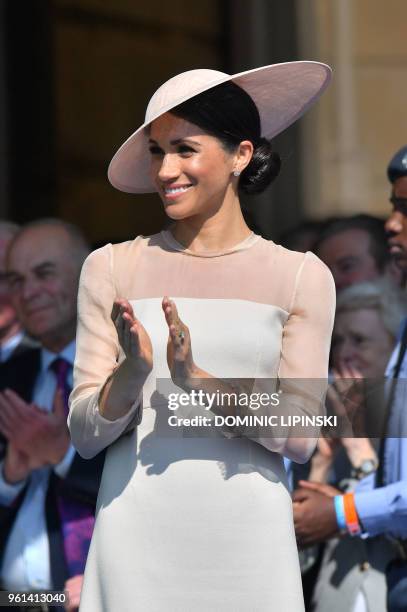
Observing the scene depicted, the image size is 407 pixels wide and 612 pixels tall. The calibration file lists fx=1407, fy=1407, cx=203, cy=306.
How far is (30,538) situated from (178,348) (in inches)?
81.4

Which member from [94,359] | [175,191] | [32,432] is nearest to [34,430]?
[32,432]

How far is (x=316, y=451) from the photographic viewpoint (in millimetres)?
4496

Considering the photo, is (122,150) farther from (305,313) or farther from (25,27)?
(25,27)

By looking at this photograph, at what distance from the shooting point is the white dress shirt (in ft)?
15.0

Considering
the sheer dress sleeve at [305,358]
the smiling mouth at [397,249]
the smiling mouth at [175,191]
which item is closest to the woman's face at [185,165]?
the smiling mouth at [175,191]

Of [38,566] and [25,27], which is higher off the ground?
Answer: [25,27]

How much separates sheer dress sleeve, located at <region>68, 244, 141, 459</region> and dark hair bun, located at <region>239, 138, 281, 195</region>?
34 cm

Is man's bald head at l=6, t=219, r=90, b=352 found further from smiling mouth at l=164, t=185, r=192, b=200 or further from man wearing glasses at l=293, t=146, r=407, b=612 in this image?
smiling mouth at l=164, t=185, r=192, b=200

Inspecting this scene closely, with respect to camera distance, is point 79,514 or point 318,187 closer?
point 79,514

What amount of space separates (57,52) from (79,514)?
5276mm

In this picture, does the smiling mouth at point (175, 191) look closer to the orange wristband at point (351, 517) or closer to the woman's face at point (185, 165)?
the woman's face at point (185, 165)

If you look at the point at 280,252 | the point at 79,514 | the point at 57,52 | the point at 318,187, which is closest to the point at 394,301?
the point at 79,514

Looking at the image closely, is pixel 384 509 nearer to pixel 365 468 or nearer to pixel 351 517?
pixel 351 517

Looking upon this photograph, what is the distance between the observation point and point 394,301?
4.77m
